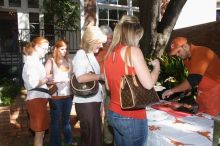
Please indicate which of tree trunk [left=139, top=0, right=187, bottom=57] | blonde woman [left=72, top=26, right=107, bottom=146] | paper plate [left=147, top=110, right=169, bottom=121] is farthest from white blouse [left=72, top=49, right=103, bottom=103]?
tree trunk [left=139, top=0, right=187, bottom=57]

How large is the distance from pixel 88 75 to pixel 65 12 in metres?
8.87

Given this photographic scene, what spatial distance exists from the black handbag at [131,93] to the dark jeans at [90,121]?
1005mm

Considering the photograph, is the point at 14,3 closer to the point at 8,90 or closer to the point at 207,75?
the point at 8,90

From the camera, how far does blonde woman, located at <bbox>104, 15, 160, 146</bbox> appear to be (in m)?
3.23

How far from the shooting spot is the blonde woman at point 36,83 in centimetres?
497

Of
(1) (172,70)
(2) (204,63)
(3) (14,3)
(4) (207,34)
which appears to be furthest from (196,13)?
(2) (204,63)

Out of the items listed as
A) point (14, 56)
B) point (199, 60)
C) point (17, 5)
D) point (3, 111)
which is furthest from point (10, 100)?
point (17, 5)

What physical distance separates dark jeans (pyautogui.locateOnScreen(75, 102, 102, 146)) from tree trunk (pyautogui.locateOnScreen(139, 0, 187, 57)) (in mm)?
4745

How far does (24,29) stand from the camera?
40.4ft

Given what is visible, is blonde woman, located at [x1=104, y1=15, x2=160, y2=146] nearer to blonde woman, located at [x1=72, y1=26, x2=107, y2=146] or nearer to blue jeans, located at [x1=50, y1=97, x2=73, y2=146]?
blonde woman, located at [x1=72, y1=26, x2=107, y2=146]

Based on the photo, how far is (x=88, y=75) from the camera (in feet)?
13.4

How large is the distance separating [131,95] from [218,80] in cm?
151

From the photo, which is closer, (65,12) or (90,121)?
(90,121)

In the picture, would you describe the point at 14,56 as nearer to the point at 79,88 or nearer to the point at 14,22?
the point at 14,22
